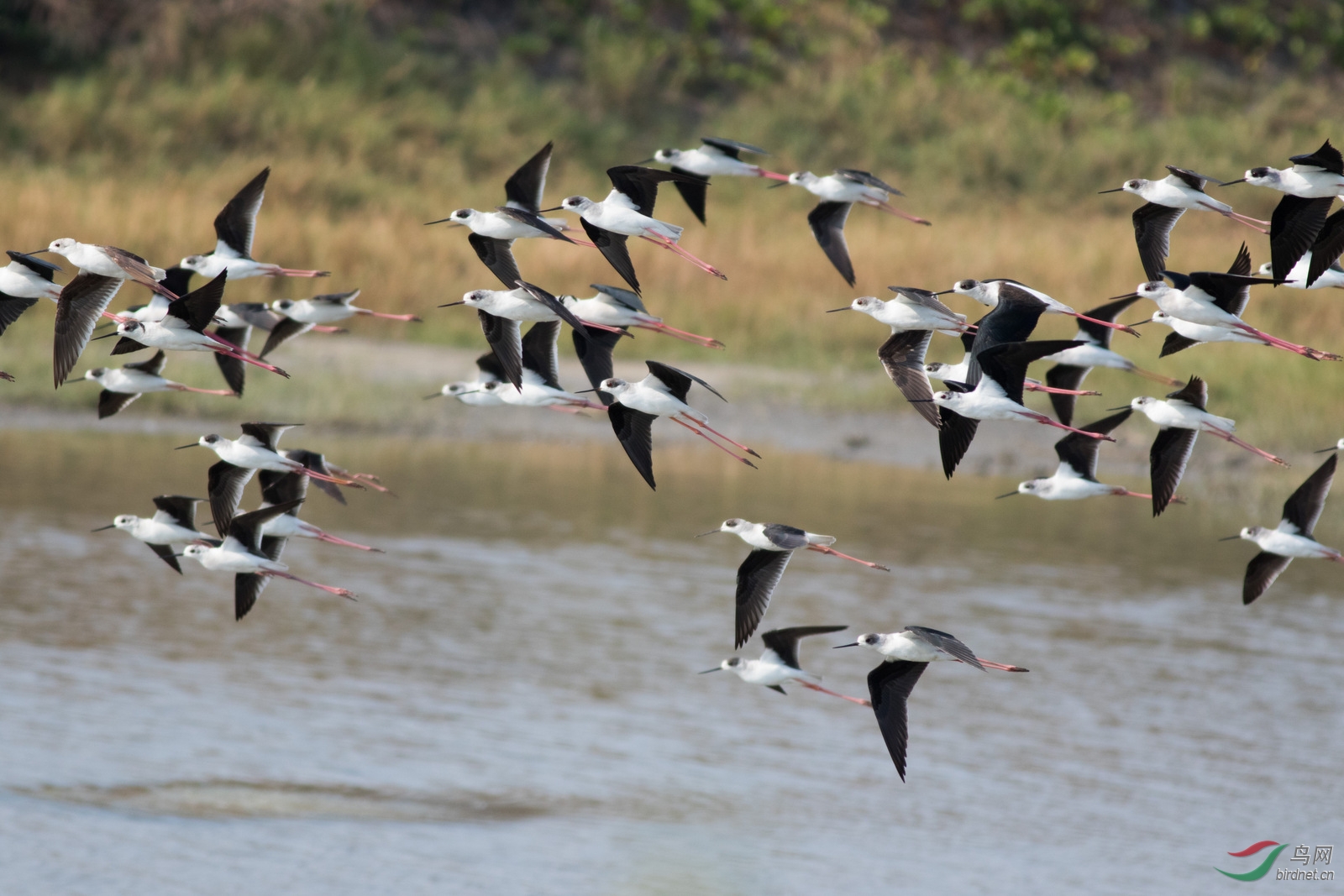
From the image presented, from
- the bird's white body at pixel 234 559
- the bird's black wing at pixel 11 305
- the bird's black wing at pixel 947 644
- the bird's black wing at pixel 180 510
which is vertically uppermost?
the bird's black wing at pixel 11 305

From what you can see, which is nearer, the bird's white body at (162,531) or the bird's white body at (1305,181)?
the bird's white body at (1305,181)

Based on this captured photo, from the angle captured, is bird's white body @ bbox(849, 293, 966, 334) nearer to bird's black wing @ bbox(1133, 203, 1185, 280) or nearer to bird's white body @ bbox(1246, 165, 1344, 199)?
bird's black wing @ bbox(1133, 203, 1185, 280)

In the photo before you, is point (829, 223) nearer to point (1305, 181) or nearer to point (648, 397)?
point (648, 397)

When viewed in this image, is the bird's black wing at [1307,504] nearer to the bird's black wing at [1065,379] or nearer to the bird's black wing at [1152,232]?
the bird's black wing at [1152,232]

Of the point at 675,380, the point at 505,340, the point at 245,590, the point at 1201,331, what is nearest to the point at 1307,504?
the point at 1201,331

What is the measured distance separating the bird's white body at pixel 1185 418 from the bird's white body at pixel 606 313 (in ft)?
5.78

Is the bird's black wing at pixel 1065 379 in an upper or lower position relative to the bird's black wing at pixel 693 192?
lower

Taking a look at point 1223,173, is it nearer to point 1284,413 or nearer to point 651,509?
point 1284,413

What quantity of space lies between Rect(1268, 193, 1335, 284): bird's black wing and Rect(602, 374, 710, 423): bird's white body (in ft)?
6.18

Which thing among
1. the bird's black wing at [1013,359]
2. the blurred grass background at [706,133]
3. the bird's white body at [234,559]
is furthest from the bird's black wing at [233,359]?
the blurred grass background at [706,133]

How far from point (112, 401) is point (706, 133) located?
20.8 meters

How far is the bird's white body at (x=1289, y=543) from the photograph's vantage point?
6.15 m

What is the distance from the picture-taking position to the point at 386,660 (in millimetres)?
10312

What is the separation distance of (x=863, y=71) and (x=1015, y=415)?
23.4 meters
